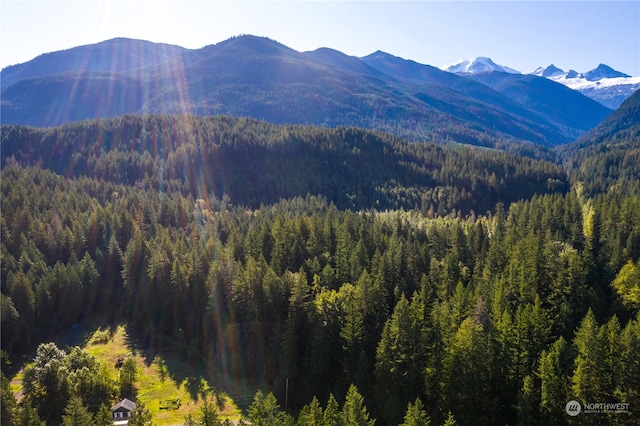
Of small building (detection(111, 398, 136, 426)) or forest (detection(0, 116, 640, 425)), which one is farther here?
small building (detection(111, 398, 136, 426))

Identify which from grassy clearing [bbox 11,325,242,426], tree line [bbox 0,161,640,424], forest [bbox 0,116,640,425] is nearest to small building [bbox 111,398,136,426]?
forest [bbox 0,116,640,425]

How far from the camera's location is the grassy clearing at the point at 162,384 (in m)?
69.4

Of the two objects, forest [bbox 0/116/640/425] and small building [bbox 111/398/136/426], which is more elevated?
forest [bbox 0/116/640/425]

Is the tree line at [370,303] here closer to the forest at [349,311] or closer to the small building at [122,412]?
the forest at [349,311]

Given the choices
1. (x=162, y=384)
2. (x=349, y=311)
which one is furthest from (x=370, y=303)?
(x=162, y=384)

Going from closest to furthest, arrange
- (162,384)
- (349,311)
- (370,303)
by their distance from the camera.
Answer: (349,311) < (370,303) < (162,384)

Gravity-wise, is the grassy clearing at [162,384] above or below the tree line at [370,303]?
below

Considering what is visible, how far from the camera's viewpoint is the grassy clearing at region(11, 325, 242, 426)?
6938 centimetres

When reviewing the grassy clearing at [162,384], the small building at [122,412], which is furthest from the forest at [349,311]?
the grassy clearing at [162,384]

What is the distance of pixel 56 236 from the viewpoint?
124m

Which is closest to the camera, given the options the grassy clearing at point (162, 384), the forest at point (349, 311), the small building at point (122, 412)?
the forest at point (349, 311)

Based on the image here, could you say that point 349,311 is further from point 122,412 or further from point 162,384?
point 162,384

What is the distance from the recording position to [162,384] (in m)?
78.6

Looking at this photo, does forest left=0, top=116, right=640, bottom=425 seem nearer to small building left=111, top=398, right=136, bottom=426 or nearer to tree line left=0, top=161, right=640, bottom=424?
tree line left=0, top=161, right=640, bottom=424
